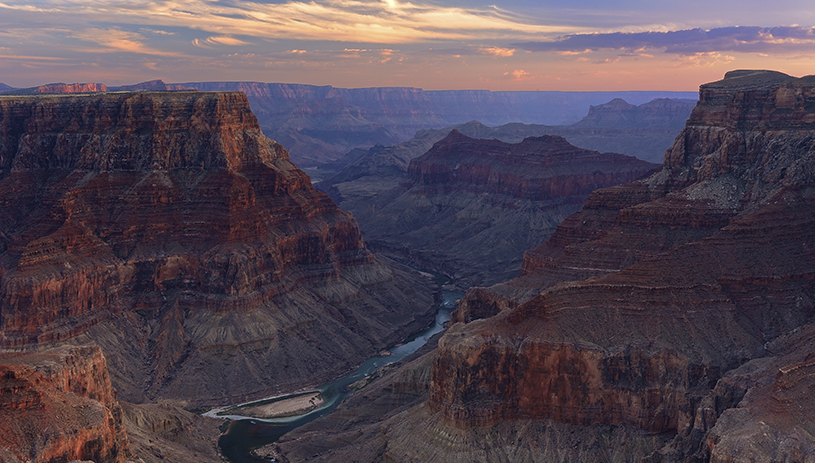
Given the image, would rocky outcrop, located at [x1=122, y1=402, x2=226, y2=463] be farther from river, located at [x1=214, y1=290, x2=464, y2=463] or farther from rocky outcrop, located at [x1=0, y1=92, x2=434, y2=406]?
rocky outcrop, located at [x1=0, y1=92, x2=434, y2=406]

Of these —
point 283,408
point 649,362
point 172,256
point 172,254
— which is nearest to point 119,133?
point 172,254

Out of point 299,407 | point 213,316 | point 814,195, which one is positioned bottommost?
point 299,407

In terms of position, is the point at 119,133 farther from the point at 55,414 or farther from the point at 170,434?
the point at 55,414

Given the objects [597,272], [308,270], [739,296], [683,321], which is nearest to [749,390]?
[683,321]

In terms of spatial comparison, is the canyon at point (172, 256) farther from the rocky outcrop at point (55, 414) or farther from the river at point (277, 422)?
the rocky outcrop at point (55, 414)

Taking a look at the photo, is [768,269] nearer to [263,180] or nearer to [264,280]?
[264,280]

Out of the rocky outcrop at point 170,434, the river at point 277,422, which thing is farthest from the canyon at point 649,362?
the rocky outcrop at point 170,434
